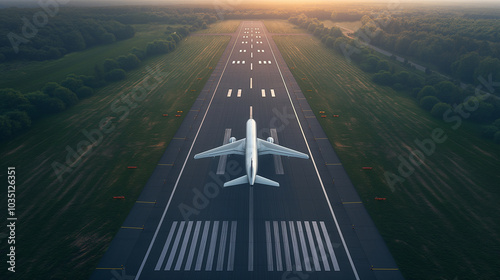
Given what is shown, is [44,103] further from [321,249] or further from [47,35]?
[47,35]

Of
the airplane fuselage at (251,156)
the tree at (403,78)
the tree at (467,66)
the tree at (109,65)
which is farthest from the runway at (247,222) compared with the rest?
the tree at (467,66)

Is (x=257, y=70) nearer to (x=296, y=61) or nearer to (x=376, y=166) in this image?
(x=296, y=61)

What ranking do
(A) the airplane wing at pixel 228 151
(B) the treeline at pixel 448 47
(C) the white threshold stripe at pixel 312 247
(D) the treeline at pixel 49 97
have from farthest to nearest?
(B) the treeline at pixel 448 47
(D) the treeline at pixel 49 97
(A) the airplane wing at pixel 228 151
(C) the white threshold stripe at pixel 312 247

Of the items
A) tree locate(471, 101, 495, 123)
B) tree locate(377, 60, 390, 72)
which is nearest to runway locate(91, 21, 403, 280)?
tree locate(471, 101, 495, 123)

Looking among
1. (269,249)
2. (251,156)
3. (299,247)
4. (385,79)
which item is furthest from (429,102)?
(269,249)

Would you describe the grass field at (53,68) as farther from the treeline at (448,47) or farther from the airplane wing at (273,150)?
the treeline at (448,47)

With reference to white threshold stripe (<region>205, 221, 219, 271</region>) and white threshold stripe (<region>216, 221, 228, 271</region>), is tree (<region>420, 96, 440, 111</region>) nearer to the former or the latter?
white threshold stripe (<region>216, 221, 228, 271</region>)
